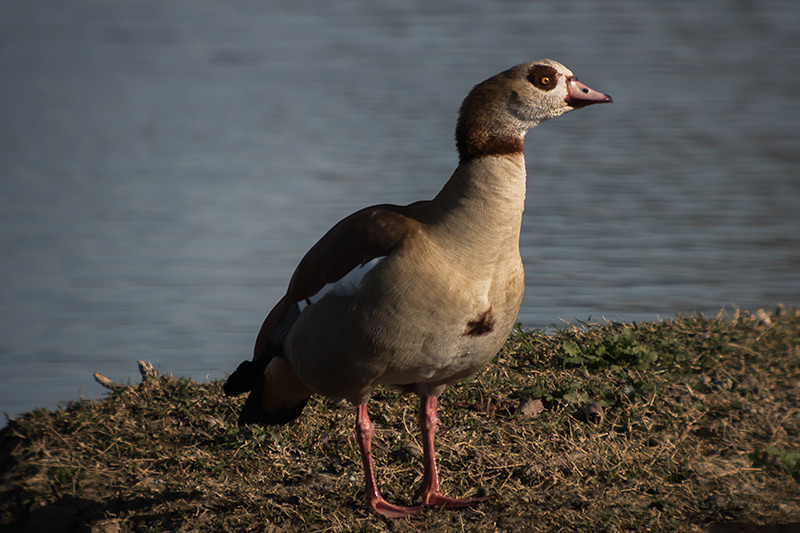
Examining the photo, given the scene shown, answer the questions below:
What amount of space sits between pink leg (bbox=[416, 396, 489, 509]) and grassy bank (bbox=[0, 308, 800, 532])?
0.04 meters

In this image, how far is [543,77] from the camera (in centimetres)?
353

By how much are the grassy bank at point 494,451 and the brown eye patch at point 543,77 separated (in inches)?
63.7

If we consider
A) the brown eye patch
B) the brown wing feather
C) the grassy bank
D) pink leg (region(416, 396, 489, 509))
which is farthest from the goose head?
the grassy bank

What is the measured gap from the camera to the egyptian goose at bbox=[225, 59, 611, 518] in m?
3.35

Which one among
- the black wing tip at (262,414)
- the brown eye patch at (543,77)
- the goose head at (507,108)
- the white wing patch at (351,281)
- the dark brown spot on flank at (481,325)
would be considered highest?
the brown eye patch at (543,77)

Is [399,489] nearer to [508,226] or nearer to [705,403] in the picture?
[508,226]

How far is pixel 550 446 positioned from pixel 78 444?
7.52ft

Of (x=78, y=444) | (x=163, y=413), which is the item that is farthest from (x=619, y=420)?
(x=78, y=444)

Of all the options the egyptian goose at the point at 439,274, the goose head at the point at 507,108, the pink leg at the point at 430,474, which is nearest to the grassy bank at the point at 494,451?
the pink leg at the point at 430,474

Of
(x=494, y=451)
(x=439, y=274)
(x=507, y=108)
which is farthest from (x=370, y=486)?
(x=507, y=108)

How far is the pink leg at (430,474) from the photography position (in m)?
3.72

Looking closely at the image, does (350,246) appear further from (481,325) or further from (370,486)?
(370,486)

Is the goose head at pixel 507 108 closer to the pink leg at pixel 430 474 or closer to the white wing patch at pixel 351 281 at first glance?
the white wing patch at pixel 351 281

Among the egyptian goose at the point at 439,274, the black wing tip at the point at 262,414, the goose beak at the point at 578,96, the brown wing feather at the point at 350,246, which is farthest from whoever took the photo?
the black wing tip at the point at 262,414
